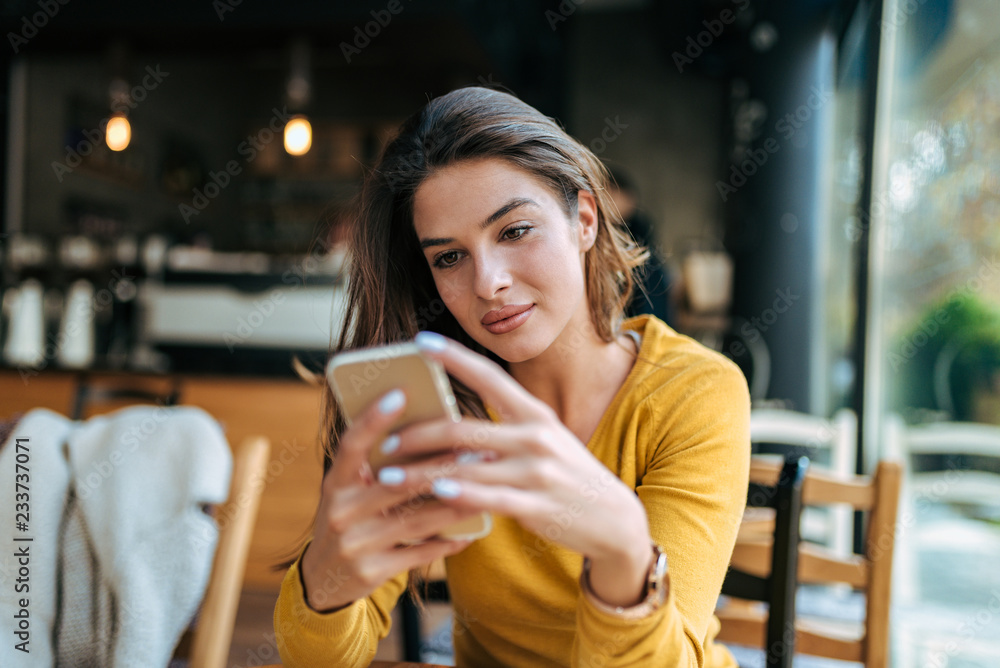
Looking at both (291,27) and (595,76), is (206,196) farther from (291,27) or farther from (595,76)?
(595,76)

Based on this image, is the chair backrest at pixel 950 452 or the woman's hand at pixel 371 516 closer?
the woman's hand at pixel 371 516

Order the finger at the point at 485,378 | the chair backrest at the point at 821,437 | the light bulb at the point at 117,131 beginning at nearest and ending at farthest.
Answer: the finger at the point at 485,378
the chair backrest at the point at 821,437
the light bulb at the point at 117,131

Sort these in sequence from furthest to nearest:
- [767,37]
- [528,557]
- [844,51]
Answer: [767,37], [844,51], [528,557]

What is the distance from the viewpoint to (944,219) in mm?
2312

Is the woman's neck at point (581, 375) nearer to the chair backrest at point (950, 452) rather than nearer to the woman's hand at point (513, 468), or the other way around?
the woman's hand at point (513, 468)

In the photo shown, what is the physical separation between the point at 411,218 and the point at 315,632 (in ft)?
2.00

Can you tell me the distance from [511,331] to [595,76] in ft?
21.6

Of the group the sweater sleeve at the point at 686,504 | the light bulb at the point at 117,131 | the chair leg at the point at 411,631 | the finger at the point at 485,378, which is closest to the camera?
the finger at the point at 485,378

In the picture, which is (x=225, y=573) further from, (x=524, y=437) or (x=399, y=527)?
(x=524, y=437)

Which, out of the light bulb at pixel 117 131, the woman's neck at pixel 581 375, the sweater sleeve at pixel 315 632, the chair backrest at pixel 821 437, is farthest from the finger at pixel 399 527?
the light bulb at pixel 117 131

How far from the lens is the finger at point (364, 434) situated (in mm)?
570

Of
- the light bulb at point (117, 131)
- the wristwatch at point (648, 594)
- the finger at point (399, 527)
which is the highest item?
the light bulb at point (117, 131)

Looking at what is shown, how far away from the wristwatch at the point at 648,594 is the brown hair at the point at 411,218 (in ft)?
1.52

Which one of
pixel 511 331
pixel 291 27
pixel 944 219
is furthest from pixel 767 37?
pixel 511 331
